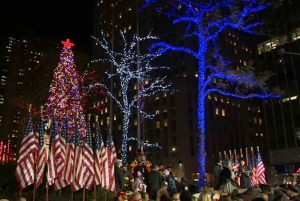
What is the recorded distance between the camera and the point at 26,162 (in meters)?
11.5

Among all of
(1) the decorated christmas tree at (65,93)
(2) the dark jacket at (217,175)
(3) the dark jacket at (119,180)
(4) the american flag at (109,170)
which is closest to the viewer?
(4) the american flag at (109,170)

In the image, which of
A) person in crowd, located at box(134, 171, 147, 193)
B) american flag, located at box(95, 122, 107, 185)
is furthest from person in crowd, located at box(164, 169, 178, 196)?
american flag, located at box(95, 122, 107, 185)

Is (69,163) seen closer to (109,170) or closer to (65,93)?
(109,170)

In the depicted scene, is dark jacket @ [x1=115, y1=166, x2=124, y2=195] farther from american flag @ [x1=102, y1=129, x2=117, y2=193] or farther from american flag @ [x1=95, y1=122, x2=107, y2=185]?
american flag @ [x1=95, y1=122, x2=107, y2=185]

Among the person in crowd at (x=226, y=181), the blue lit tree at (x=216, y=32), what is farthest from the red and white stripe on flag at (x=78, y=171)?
the blue lit tree at (x=216, y=32)

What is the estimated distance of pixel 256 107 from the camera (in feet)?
293

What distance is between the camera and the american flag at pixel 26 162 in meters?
11.3

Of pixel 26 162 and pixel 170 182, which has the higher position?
pixel 26 162

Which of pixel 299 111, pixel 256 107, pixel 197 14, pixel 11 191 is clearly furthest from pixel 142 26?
pixel 11 191

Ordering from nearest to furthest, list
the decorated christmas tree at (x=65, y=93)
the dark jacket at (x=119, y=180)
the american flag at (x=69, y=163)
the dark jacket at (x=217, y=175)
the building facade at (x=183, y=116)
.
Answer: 1. the american flag at (x=69, y=163)
2. the dark jacket at (x=217, y=175)
3. the dark jacket at (x=119, y=180)
4. the decorated christmas tree at (x=65, y=93)
5. the building facade at (x=183, y=116)

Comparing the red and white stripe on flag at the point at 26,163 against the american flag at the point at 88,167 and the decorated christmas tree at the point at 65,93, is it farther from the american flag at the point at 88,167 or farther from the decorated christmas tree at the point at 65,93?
the decorated christmas tree at the point at 65,93

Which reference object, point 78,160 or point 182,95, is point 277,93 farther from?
point 182,95

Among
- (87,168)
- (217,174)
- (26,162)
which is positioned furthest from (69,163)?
(217,174)

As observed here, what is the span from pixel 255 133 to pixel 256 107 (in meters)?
7.84
